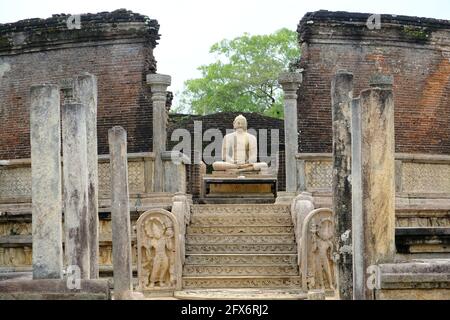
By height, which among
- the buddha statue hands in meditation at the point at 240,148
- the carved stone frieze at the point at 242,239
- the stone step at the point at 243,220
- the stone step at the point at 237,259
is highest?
the buddha statue hands in meditation at the point at 240,148

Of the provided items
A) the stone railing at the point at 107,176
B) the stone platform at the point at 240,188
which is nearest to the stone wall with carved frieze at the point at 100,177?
the stone railing at the point at 107,176

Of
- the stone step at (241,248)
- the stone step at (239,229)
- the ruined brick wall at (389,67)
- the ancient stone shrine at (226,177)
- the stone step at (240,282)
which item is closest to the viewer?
the ancient stone shrine at (226,177)

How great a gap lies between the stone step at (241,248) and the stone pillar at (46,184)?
5.08m

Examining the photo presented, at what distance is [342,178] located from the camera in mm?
8836

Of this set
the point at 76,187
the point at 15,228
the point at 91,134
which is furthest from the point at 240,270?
the point at 76,187

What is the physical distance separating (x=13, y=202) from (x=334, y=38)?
8.01m

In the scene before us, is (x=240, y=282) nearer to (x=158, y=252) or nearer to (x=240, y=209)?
(x=158, y=252)

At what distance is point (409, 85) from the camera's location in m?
20.5

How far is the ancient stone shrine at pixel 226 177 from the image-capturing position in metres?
7.83

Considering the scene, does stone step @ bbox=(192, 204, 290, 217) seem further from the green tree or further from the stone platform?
the green tree

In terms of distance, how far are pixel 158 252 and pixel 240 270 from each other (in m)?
1.23

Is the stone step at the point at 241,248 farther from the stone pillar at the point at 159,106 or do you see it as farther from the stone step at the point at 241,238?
the stone pillar at the point at 159,106

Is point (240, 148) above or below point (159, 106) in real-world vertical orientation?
below
